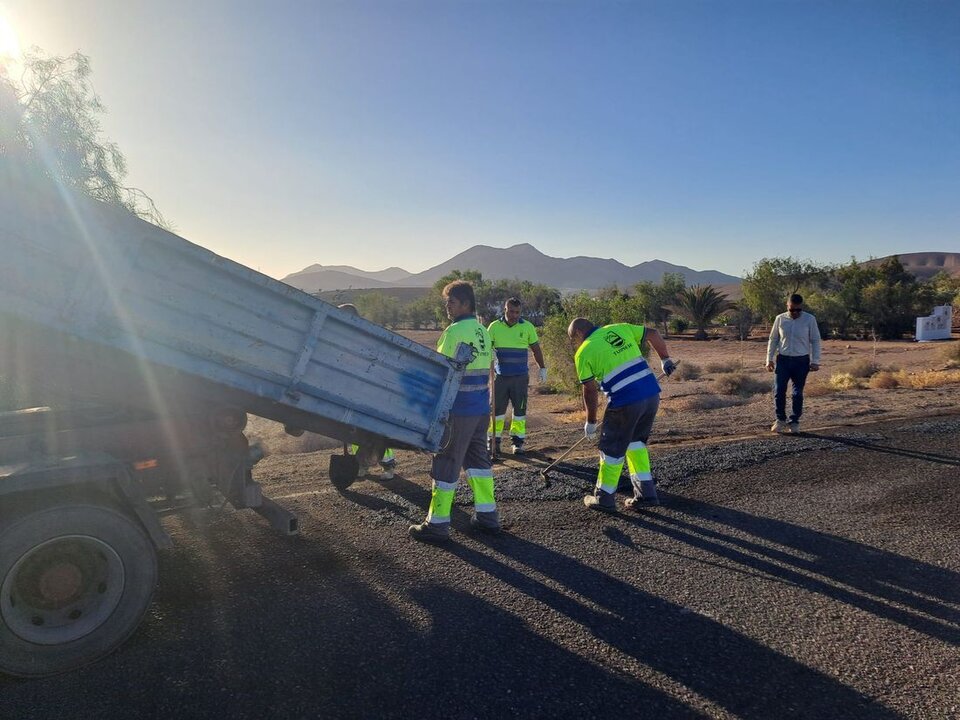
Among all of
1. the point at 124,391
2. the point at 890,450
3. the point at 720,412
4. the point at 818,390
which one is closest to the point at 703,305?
the point at 818,390

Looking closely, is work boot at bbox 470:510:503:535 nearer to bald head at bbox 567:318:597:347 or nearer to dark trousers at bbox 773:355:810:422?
bald head at bbox 567:318:597:347

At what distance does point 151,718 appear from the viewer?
8.54 feet

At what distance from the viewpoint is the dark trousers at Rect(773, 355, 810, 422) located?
8188 mm

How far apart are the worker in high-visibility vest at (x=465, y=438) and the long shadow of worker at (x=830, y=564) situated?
1354 mm

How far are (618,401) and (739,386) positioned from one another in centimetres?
1129

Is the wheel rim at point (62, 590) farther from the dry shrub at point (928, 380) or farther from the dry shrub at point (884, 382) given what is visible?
the dry shrub at point (884, 382)

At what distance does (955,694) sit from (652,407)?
2961 mm

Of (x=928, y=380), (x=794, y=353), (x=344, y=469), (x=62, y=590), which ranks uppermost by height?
(x=794, y=353)

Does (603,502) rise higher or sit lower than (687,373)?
lower

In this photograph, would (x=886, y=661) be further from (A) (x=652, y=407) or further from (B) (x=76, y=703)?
(B) (x=76, y=703)

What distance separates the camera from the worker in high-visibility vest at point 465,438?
15.3 feet

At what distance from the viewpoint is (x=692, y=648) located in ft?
10.4

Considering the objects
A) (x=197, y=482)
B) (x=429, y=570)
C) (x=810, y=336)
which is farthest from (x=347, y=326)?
(x=810, y=336)

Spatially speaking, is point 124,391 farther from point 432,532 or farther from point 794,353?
point 794,353
